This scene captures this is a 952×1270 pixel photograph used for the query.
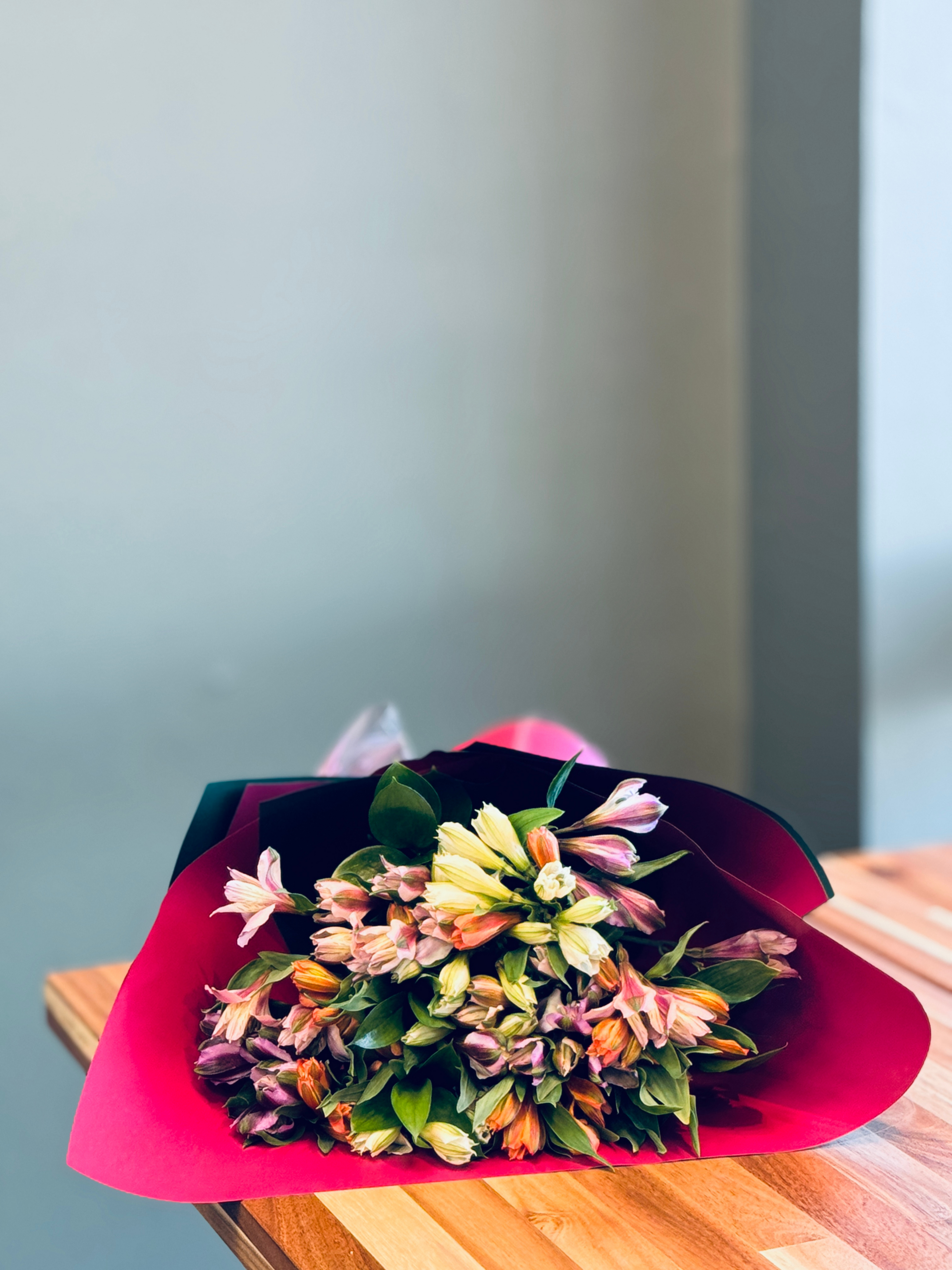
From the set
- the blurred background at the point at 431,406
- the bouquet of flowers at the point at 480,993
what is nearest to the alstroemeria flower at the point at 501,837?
the bouquet of flowers at the point at 480,993

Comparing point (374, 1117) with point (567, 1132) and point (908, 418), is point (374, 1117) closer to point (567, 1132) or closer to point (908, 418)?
point (567, 1132)

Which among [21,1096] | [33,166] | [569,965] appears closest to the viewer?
[569,965]

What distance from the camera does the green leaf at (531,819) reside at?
0.51 metres

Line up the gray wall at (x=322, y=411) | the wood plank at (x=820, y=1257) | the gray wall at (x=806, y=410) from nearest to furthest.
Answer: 1. the wood plank at (x=820, y=1257)
2. the gray wall at (x=322, y=411)
3. the gray wall at (x=806, y=410)

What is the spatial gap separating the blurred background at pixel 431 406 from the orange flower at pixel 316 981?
1230mm

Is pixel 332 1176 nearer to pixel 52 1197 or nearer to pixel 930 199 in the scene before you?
pixel 52 1197

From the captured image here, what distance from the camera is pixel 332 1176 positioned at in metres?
0.52

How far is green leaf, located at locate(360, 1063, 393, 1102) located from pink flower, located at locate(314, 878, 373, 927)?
62 millimetres

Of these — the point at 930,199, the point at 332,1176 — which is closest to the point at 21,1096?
the point at 332,1176

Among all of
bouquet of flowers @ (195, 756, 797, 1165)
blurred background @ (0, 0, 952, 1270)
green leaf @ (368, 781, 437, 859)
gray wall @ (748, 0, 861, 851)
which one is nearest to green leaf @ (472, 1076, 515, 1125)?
bouquet of flowers @ (195, 756, 797, 1165)

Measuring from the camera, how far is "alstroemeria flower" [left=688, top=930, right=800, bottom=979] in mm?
533

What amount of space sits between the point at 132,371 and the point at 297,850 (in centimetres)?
125

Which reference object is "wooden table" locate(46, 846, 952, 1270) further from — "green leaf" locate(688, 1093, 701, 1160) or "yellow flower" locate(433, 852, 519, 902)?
"yellow flower" locate(433, 852, 519, 902)

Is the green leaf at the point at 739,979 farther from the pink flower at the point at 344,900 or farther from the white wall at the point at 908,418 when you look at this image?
the white wall at the point at 908,418
